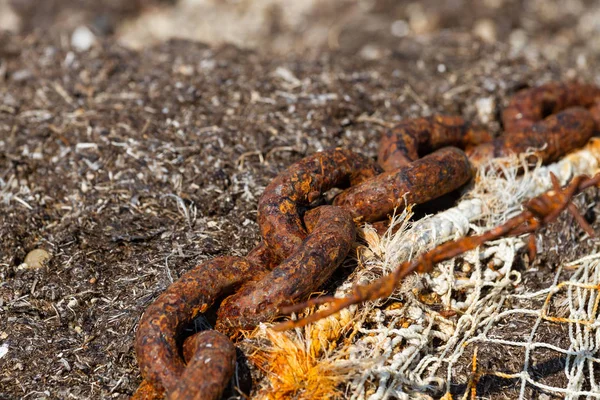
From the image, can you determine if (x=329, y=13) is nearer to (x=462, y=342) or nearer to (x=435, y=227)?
Result: (x=435, y=227)

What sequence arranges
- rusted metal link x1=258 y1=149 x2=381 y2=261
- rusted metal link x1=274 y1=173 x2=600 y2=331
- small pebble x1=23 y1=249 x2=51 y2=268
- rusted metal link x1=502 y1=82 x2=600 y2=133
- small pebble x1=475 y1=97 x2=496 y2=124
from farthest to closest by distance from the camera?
small pebble x1=475 y1=97 x2=496 y2=124, rusted metal link x1=502 y1=82 x2=600 y2=133, small pebble x1=23 y1=249 x2=51 y2=268, rusted metal link x1=258 y1=149 x2=381 y2=261, rusted metal link x1=274 y1=173 x2=600 y2=331

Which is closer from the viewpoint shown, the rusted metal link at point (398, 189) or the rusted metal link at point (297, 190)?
the rusted metal link at point (297, 190)

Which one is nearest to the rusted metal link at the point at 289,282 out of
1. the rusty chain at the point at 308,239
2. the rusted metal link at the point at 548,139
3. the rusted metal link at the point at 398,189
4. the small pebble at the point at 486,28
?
the rusty chain at the point at 308,239

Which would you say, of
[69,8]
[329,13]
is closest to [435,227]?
[329,13]

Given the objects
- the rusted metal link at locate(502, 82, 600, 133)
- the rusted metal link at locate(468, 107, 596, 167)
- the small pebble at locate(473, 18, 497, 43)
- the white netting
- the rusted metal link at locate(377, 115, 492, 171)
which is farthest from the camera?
the small pebble at locate(473, 18, 497, 43)

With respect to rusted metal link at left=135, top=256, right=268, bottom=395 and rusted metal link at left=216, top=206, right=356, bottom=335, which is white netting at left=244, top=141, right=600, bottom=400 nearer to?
rusted metal link at left=216, top=206, right=356, bottom=335

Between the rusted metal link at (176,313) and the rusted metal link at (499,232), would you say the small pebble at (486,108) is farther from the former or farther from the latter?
the rusted metal link at (176,313)

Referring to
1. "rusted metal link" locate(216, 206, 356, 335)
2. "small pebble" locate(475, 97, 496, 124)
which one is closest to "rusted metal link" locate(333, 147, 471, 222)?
"rusted metal link" locate(216, 206, 356, 335)
